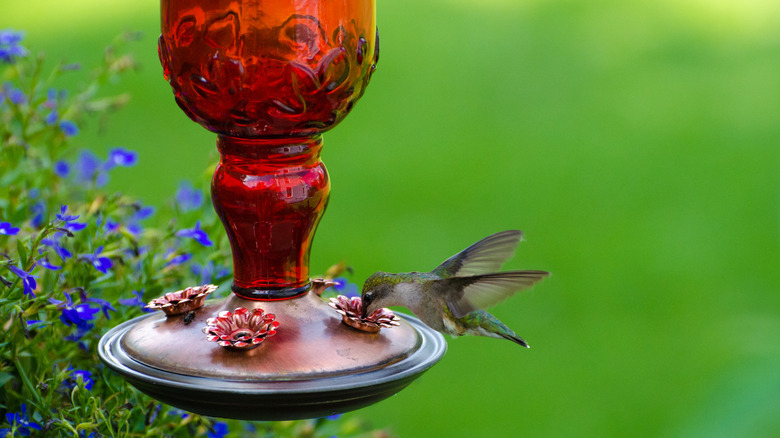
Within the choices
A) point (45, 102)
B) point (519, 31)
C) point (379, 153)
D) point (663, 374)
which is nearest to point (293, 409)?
point (45, 102)

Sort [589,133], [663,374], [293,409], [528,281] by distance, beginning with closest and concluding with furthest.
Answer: [293,409]
[528,281]
[663,374]
[589,133]

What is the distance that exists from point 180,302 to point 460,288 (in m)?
0.56

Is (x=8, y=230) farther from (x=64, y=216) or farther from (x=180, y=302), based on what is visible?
(x=180, y=302)

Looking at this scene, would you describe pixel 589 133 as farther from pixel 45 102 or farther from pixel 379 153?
pixel 45 102

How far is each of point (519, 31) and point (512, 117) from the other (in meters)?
1.33

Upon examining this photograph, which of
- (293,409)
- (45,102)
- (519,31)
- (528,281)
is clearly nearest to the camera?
(293,409)

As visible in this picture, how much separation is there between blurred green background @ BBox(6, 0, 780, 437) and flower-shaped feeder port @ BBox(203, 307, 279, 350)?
2428 millimetres

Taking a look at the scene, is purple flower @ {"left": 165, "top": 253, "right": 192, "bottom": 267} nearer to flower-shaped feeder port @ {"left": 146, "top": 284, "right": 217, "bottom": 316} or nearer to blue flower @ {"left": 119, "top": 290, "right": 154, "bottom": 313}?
blue flower @ {"left": 119, "top": 290, "right": 154, "bottom": 313}

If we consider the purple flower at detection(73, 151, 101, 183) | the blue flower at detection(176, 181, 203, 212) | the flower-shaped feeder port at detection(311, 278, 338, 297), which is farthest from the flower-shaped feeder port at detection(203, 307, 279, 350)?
the purple flower at detection(73, 151, 101, 183)

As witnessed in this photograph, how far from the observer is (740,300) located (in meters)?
5.25

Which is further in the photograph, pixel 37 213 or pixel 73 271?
pixel 37 213

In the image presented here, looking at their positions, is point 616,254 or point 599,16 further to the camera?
point 599,16

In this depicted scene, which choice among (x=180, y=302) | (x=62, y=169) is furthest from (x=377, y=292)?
(x=62, y=169)

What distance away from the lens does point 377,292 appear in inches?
69.4
